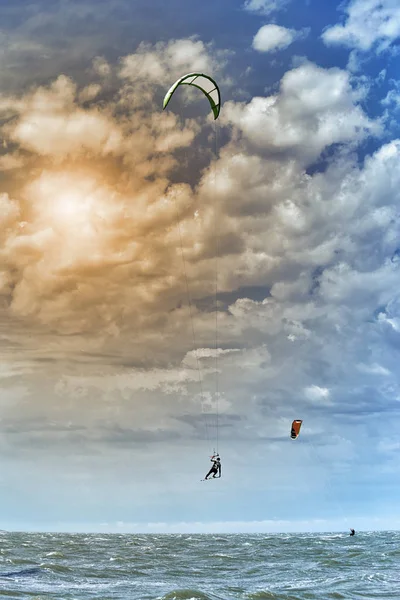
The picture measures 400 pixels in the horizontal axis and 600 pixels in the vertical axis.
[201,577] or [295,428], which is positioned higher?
[295,428]

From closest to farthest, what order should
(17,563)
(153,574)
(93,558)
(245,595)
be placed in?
(245,595)
(153,574)
(17,563)
(93,558)

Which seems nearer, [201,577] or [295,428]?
[201,577]

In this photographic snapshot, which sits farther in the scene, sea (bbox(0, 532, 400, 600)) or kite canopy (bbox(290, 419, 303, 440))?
kite canopy (bbox(290, 419, 303, 440))

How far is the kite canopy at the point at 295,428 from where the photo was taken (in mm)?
46375

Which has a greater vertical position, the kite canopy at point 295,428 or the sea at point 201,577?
the kite canopy at point 295,428

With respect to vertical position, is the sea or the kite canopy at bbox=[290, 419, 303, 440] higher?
the kite canopy at bbox=[290, 419, 303, 440]

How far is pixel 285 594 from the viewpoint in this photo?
34000 mm

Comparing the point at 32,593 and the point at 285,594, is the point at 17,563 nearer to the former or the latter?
the point at 32,593

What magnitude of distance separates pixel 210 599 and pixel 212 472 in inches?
412

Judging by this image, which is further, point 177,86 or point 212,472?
point 212,472

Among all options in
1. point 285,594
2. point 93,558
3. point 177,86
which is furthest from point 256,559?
point 177,86

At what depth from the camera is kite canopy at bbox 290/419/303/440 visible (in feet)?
152

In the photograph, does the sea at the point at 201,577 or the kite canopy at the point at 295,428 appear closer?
the sea at the point at 201,577

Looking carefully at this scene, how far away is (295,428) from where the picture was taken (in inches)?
1873
